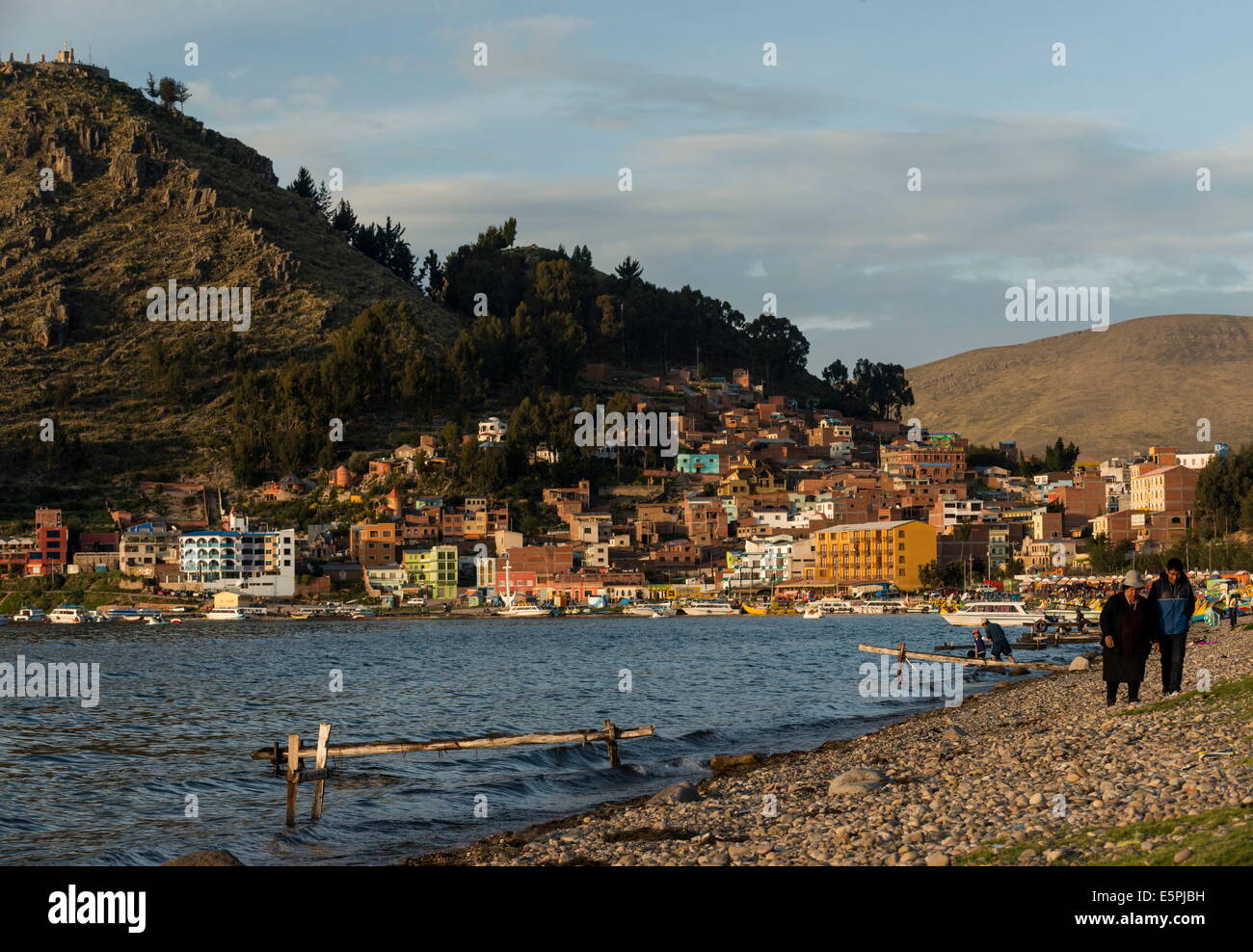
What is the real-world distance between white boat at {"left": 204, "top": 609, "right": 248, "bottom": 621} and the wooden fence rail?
88.2m

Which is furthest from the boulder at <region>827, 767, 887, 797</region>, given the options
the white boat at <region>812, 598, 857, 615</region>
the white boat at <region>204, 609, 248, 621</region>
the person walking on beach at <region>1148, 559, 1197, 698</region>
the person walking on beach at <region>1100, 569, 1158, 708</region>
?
the white boat at <region>204, 609, 248, 621</region>

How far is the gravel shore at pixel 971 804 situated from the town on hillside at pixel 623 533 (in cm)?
9443

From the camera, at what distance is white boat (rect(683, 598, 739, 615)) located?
114 metres

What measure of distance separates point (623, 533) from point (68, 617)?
51532mm

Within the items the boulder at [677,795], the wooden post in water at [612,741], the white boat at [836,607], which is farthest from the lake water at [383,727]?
the white boat at [836,607]

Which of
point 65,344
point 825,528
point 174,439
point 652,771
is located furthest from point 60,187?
point 652,771

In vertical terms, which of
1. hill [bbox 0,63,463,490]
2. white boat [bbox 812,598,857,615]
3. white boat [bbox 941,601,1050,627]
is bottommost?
white boat [bbox 812,598,857,615]

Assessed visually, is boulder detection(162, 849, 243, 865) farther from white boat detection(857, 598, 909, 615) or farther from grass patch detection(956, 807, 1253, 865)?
white boat detection(857, 598, 909, 615)

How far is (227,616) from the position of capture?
11331cm

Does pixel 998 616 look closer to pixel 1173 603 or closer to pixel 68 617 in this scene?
pixel 1173 603

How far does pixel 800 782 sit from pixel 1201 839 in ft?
35.3

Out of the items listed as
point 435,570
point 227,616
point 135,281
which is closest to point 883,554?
point 435,570

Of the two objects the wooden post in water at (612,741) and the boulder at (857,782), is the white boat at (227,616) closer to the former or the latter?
the wooden post in water at (612,741)
